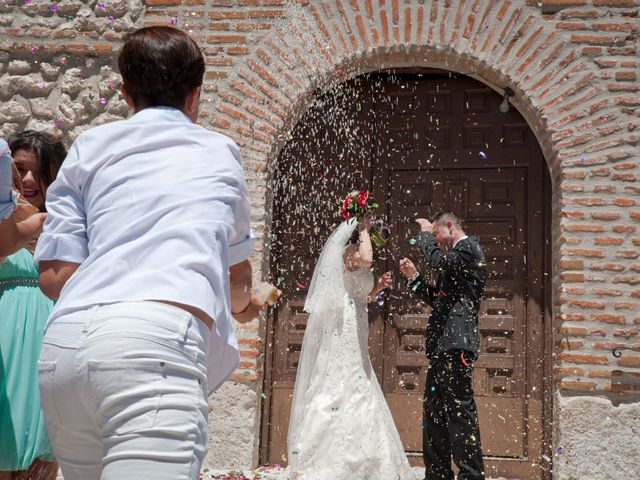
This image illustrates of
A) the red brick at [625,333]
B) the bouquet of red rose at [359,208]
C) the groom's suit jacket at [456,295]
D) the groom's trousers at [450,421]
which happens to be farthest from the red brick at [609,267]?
the bouquet of red rose at [359,208]

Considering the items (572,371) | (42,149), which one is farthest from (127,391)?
(572,371)

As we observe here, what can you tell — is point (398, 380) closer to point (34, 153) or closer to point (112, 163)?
point (34, 153)

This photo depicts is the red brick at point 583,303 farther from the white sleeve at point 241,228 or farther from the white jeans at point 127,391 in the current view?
the white jeans at point 127,391

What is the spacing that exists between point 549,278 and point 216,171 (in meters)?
5.20

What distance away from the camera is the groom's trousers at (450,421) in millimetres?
5012

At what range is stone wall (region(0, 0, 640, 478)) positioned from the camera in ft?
18.3

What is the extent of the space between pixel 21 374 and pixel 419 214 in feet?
14.8

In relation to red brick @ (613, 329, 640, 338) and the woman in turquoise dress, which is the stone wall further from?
the woman in turquoise dress

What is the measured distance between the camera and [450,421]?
507 centimetres

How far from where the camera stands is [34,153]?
3.11m

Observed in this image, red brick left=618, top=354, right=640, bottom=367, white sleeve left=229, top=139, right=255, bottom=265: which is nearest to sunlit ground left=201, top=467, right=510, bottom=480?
red brick left=618, top=354, right=640, bottom=367

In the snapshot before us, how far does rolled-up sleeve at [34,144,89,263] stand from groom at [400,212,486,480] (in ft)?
12.5

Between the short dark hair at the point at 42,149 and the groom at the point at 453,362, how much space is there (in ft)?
9.31

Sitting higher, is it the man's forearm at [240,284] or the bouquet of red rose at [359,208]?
the bouquet of red rose at [359,208]
